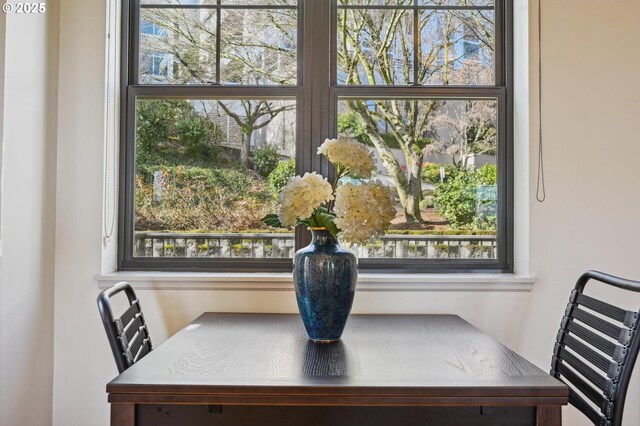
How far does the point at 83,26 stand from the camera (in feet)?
6.98

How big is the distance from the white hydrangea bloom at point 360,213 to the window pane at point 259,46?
0.99 metres

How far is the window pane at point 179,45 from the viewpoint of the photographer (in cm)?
227

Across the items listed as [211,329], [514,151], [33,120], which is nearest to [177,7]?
[33,120]

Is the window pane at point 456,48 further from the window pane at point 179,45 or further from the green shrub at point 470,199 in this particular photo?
the window pane at point 179,45

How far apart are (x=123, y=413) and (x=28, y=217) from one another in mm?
1078

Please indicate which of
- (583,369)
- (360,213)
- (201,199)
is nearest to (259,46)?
(201,199)

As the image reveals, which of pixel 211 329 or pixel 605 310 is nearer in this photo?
pixel 605 310

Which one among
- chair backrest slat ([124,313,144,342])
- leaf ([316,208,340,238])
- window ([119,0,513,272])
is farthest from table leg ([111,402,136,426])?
window ([119,0,513,272])

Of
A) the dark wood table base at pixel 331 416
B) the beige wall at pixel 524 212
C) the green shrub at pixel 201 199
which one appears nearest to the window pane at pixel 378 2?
the beige wall at pixel 524 212

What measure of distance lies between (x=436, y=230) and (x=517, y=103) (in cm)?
64

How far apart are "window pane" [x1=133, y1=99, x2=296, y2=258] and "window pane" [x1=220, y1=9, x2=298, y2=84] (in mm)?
119

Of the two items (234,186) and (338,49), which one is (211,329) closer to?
(234,186)

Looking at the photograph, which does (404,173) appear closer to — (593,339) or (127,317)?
(593,339)

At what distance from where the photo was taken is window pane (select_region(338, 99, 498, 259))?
225cm
